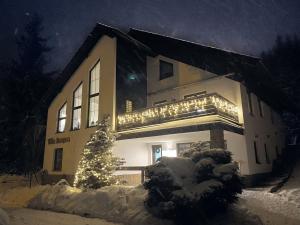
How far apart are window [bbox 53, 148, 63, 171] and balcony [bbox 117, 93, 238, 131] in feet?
23.6

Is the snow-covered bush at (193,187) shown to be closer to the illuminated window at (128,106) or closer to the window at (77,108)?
the illuminated window at (128,106)

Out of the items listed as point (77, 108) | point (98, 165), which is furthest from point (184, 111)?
point (77, 108)

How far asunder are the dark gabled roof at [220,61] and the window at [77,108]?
6.93 metres

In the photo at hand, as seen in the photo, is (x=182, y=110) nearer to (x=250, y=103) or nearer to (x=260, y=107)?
(x=250, y=103)

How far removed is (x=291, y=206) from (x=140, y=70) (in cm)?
1449

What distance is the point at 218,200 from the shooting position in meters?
7.30

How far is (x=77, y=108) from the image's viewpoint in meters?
20.2

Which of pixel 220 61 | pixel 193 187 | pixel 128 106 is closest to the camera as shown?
pixel 193 187

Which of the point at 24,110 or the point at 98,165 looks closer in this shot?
the point at 98,165

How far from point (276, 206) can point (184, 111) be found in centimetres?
639

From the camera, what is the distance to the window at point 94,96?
61.3ft

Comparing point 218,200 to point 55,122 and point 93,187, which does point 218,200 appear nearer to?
point 93,187

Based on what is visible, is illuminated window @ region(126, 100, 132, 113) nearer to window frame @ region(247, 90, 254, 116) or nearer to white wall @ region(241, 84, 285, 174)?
white wall @ region(241, 84, 285, 174)

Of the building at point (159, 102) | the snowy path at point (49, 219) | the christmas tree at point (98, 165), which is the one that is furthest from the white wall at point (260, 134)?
the snowy path at point (49, 219)
